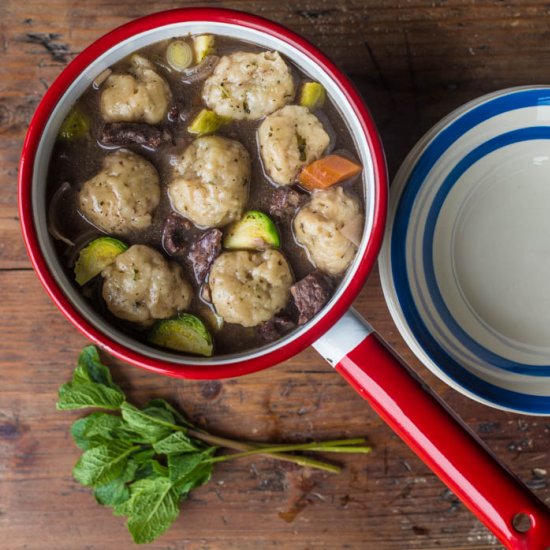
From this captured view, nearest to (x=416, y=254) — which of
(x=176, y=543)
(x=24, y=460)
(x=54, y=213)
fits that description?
(x=54, y=213)

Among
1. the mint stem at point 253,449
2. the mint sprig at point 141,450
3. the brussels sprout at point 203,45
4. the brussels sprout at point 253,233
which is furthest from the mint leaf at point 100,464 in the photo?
the brussels sprout at point 203,45

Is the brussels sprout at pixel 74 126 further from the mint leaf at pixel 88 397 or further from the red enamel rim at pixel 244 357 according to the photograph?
the mint leaf at pixel 88 397

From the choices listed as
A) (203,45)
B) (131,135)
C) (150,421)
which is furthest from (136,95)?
(150,421)

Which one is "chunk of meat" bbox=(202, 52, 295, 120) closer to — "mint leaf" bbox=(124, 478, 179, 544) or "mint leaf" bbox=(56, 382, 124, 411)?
"mint leaf" bbox=(56, 382, 124, 411)

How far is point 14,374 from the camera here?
2.12 meters

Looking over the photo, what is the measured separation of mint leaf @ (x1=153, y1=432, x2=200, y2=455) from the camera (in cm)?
202

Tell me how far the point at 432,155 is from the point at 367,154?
10.8 inches

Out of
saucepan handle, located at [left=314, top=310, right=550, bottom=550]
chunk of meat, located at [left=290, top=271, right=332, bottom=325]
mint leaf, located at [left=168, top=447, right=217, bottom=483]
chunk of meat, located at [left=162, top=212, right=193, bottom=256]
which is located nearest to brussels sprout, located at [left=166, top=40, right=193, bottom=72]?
chunk of meat, located at [left=162, top=212, right=193, bottom=256]

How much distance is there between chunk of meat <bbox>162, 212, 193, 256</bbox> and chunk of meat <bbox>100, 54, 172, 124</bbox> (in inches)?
9.5

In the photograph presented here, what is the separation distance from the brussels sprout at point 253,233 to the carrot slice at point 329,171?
0.46 ft

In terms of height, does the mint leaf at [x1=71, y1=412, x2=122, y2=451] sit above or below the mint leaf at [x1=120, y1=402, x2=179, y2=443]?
below

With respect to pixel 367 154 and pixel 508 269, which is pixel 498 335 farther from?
pixel 367 154

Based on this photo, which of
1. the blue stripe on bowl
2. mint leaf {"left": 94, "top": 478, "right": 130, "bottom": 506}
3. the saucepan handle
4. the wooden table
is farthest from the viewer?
mint leaf {"left": 94, "top": 478, "right": 130, "bottom": 506}

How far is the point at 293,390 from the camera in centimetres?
210
